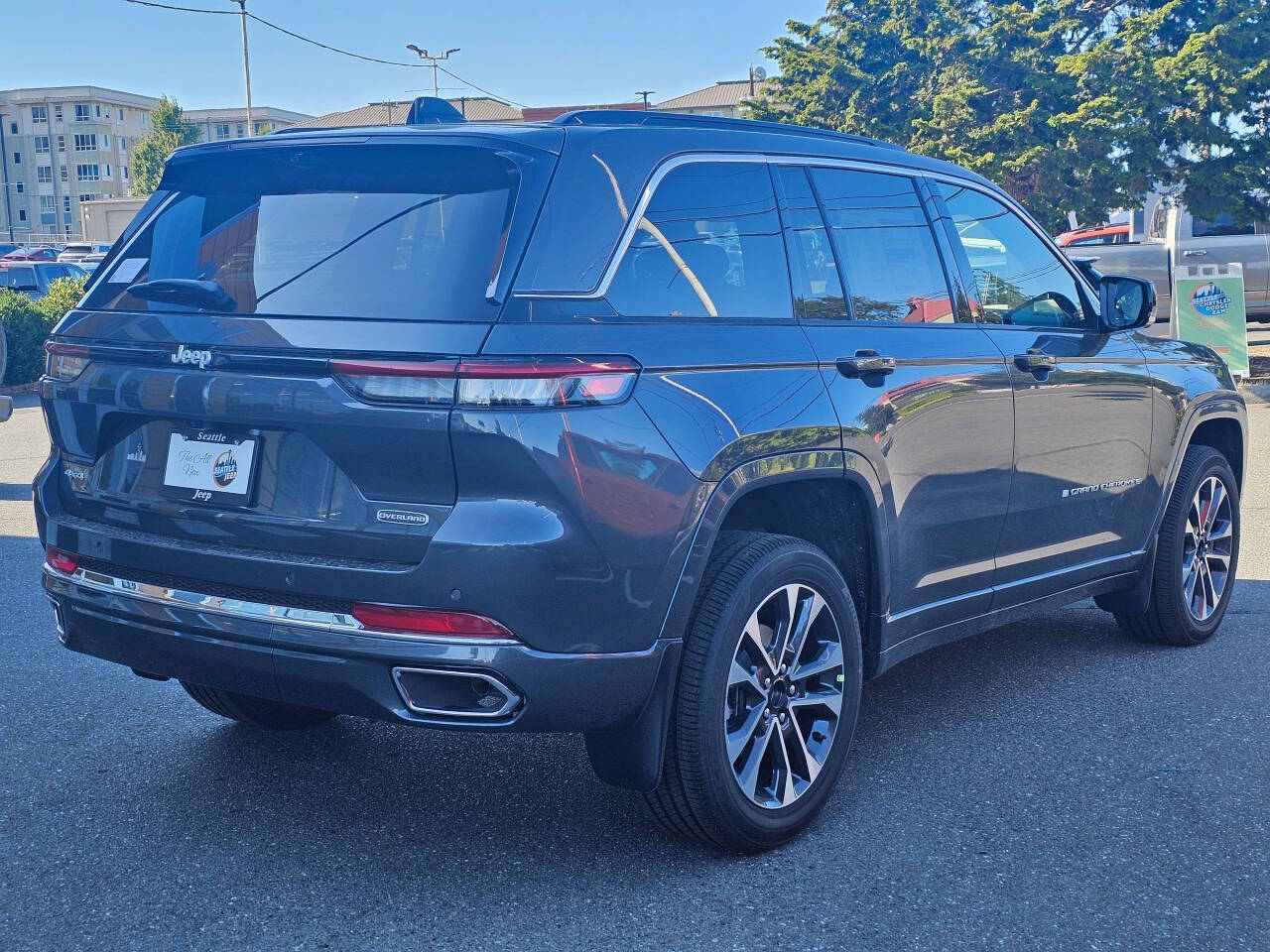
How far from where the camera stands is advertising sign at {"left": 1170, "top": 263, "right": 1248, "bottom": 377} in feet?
47.9

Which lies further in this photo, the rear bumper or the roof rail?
the roof rail

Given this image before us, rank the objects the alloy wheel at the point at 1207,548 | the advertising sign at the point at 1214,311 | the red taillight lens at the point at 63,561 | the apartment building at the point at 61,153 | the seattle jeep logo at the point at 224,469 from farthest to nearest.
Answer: the apartment building at the point at 61,153
the advertising sign at the point at 1214,311
the alloy wheel at the point at 1207,548
the red taillight lens at the point at 63,561
the seattle jeep logo at the point at 224,469

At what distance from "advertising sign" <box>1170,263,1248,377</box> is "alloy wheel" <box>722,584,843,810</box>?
12043 mm

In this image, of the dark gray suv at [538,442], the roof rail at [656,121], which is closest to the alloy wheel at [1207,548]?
the dark gray suv at [538,442]

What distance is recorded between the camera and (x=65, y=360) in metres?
3.64

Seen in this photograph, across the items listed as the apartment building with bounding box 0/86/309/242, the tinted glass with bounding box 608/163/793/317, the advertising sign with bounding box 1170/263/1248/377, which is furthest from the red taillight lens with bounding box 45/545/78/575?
the apartment building with bounding box 0/86/309/242

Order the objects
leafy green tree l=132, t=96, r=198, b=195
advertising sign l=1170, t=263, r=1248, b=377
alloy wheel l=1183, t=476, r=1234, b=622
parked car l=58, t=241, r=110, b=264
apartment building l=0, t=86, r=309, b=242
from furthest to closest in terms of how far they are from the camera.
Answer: apartment building l=0, t=86, r=309, b=242 < leafy green tree l=132, t=96, r=198, b=195 < parked car l=58, t=241, r=110, b=264 < advertising sign l=1170, t=263, r=1248, b=377 < alloy wheel l=1183, t=476, r=1234, b=622

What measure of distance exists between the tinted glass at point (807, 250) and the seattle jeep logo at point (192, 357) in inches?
61.1

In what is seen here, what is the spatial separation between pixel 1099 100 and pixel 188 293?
51.6 ft

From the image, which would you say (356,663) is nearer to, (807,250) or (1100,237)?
(807,250)

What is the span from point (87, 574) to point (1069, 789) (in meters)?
2.80

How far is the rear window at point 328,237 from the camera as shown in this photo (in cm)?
317

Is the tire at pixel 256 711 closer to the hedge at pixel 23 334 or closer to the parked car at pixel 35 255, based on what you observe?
the hedge at pixel 23 334

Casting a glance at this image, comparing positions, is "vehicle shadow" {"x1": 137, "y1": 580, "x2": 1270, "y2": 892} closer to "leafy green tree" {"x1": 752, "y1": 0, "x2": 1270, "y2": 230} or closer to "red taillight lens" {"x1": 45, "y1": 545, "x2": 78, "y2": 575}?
"red taillight lens" {"x1": 45, "y1": 545, "x2": 78, "y2": 575}
